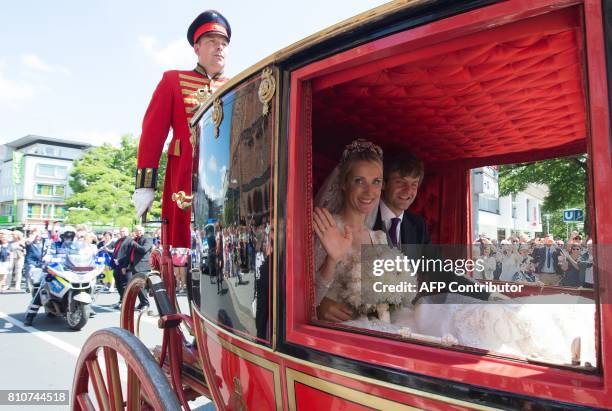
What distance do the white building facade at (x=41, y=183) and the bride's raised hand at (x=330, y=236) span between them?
4805cm

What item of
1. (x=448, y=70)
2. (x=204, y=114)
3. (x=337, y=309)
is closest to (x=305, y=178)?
(x=337, y=309)

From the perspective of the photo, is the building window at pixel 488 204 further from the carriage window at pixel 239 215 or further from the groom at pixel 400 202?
the carriage window at pixel 239 215

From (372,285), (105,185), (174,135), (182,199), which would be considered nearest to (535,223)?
(372,285)

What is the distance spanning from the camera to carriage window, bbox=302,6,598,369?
124 centimetres

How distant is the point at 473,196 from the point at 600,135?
1.91 metres

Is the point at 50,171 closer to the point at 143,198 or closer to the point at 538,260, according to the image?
the point at 143,198

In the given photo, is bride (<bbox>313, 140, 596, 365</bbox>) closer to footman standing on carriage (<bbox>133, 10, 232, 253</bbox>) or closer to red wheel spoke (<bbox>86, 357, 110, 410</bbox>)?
footman standing on carriage (<bbox>133, 10, 232, 253</bbox>)

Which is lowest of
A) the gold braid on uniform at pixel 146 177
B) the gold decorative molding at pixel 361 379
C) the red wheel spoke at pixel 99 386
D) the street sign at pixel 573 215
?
the red wheel spoke at pixel 99 386

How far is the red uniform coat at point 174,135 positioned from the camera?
7.55 ft

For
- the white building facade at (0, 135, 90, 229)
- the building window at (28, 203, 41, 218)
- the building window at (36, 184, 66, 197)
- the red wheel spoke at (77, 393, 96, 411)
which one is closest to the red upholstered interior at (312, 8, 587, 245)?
the red wheel spoke at (77, 393, 96, 411)

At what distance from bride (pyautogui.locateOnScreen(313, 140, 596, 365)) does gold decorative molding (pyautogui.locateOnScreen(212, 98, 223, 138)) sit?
50 centimetres

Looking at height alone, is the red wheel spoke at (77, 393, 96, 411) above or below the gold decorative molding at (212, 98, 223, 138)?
below

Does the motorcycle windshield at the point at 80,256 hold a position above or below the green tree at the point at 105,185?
below

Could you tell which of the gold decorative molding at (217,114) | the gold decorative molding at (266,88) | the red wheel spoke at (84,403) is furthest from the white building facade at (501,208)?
the red wheel spoke at (84,403)
